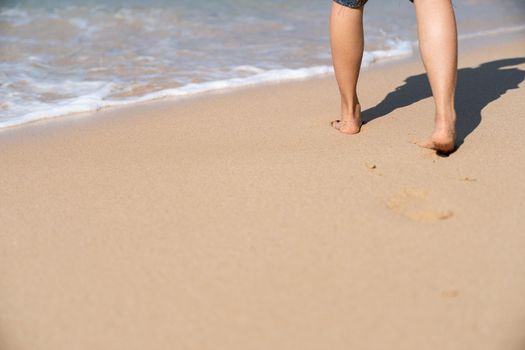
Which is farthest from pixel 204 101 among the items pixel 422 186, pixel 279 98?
pixel 422 186

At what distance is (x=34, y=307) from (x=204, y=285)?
36 cm

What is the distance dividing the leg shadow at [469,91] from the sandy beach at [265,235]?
0.03m

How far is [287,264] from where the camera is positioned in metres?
1.40

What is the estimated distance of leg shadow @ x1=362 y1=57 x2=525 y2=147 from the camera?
2.38 m

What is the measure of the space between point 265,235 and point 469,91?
1648 millimetres

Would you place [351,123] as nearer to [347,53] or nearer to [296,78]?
[347,53]

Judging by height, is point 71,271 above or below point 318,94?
above

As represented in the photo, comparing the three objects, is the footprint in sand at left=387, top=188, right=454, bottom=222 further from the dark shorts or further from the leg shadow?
the dark shorts

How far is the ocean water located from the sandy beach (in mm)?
652

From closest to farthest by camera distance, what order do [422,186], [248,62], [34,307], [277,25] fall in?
[34,307] < [422,186] < [248,62] < [277,25]

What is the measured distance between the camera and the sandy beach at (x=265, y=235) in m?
1.21

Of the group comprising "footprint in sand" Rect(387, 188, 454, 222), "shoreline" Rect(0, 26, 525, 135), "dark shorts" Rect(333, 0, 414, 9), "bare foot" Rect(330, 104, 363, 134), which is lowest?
"shoreline" Rect(0, 26, 525, 135)

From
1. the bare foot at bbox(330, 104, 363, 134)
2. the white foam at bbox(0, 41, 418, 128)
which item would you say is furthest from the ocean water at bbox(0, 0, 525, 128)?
the bare foot at bbox(330, 104, 363, 134)

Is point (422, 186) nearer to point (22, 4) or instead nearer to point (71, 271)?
point (71, 271)
